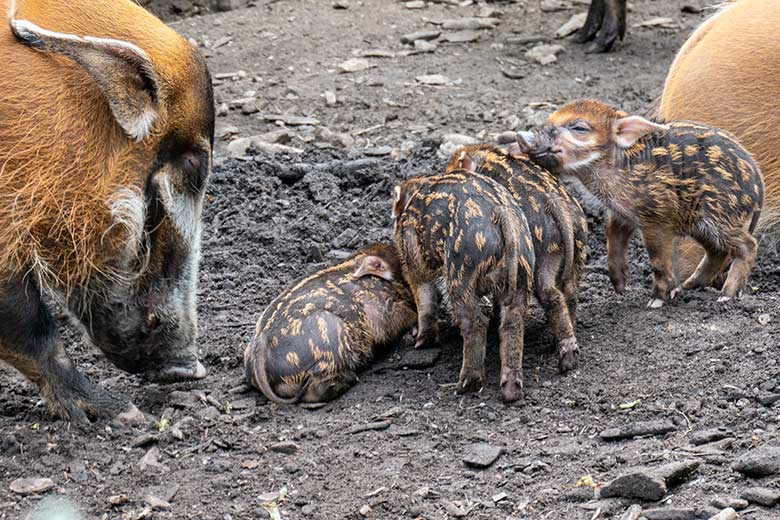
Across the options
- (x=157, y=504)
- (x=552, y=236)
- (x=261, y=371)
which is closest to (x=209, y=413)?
(x=261, y=371)

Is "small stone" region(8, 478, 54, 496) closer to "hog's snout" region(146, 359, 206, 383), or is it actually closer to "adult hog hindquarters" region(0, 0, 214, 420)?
"adult hog hindquarters" region(0, 0, 214, 420)

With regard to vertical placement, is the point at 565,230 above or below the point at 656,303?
above

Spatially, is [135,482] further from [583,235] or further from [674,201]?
[674,201]

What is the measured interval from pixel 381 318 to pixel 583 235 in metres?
0.92

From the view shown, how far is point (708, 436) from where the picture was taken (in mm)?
4012

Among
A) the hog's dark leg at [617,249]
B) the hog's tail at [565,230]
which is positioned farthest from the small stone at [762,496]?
the hog's dark leg at [617,249]

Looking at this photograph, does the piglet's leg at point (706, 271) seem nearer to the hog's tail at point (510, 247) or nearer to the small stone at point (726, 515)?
the hog's tail at point (510, 247)

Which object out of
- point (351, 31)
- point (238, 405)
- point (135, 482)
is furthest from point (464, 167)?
point (351, 31)

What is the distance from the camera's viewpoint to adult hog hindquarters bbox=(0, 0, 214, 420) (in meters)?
4.43

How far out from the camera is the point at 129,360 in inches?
200

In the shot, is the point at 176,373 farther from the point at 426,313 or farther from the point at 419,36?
the point at 419,36

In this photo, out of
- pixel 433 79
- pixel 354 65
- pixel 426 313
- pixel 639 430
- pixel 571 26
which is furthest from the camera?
pixel 571 26

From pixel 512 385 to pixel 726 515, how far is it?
1420 millimetres

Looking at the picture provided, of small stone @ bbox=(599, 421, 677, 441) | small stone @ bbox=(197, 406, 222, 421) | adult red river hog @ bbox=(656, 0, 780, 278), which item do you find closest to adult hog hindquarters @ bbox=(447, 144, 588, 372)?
small stone @ bbox=(599, 421, 677, 441)
